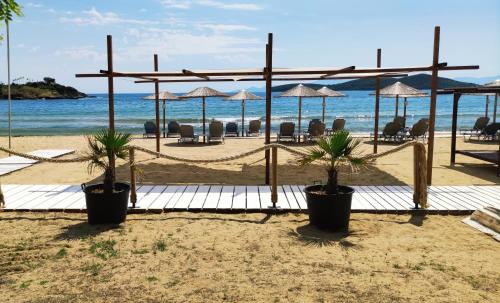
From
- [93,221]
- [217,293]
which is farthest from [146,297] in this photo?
[93,221]

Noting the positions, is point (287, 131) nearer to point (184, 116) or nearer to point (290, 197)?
point (290, 197)

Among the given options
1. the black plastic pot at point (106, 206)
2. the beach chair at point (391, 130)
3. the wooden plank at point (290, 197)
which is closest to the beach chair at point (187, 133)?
the beach chair at point (391, 130)

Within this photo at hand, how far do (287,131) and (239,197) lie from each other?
8.87 metres

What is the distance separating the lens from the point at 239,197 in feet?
22.4

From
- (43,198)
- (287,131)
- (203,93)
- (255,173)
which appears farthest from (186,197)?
(203,93)

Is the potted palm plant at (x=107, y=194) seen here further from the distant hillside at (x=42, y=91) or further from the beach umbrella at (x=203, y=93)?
the distant hillside at (x=42, y=91)

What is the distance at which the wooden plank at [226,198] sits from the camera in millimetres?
6266

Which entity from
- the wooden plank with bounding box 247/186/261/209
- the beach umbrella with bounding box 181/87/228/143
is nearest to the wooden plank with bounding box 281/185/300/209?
the wooden plank with bounding box 247/186/261/209

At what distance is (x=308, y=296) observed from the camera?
363 cm

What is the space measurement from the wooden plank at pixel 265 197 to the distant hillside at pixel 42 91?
331ft

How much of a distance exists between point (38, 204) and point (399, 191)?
228 inches

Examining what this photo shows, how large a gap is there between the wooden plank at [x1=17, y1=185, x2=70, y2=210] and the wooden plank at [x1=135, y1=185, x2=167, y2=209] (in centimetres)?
138

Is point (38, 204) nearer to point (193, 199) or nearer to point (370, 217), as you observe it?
point (193, 199)

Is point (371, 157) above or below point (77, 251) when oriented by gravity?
above
